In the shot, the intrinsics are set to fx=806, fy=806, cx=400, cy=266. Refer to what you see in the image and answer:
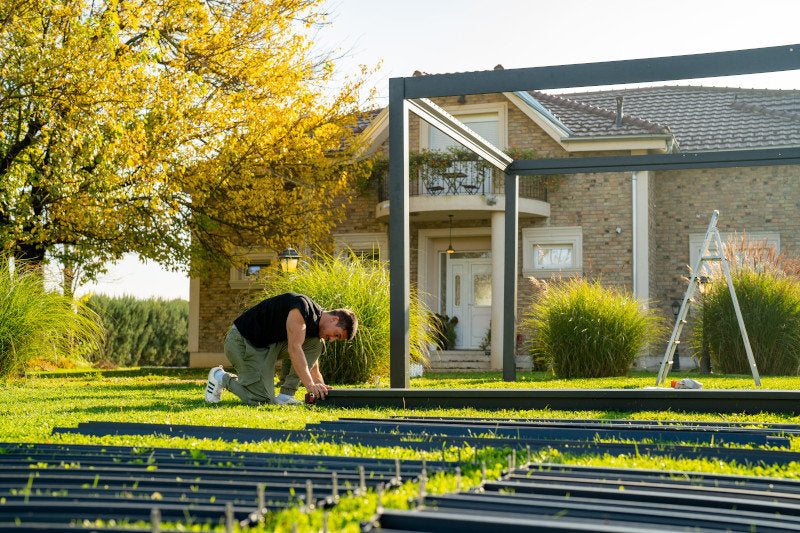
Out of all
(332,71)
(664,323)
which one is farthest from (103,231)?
(664,323)

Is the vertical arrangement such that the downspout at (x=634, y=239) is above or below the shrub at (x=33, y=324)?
above

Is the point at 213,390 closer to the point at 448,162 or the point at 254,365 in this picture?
the point at 254,365

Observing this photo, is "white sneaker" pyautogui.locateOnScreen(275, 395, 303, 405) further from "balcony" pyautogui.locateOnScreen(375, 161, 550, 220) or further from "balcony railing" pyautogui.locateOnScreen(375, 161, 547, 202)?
"balcony railing" pyautogui.locateOnScreen(375, 161, 547, 202)

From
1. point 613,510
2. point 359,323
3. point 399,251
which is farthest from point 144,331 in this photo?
point 613,510

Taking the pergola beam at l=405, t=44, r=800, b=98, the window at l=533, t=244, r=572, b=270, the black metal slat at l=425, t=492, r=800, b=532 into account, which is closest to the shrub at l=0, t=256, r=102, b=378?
the pergola beam at l=405, t=44, r=800, b=98

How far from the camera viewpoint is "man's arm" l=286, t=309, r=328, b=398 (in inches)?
239

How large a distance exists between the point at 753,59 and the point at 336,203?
13.7 m

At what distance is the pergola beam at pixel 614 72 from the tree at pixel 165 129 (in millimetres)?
6144

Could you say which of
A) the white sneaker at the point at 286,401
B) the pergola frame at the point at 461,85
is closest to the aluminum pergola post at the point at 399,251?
the pergola frame at the point at 461,85

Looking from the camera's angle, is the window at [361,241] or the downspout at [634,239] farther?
the window at [361,241]

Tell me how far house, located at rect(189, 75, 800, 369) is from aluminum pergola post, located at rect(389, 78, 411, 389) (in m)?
9.68

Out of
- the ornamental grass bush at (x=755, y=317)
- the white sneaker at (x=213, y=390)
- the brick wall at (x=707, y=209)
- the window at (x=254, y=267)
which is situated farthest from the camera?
the window at (x=254, y=267)

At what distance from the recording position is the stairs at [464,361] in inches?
655

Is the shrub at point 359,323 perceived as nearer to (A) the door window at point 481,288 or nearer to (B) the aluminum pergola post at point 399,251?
(B) the aluminum pergola post at point 399,251
